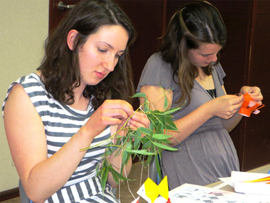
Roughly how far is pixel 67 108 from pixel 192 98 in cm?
71

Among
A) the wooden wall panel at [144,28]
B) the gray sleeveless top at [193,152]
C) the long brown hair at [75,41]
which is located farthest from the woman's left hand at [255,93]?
the wooden wall panel at [144,28]

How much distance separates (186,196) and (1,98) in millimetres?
1759

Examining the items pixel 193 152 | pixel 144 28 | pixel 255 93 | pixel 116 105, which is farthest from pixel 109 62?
pixel 144 28

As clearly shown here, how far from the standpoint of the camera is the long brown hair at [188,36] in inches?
81.4

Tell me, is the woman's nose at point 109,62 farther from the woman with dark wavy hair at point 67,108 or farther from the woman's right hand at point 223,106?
the woman's right hand at point 223,106

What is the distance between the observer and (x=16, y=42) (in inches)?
114

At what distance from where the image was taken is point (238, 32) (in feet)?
11.9

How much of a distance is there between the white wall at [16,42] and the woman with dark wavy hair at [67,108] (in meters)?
1.23

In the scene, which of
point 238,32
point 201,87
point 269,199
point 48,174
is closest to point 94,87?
point 48,174

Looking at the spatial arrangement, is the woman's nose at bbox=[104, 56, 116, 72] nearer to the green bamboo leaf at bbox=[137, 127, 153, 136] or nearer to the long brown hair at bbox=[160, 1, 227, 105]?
the green bamboo leaf at bbox=[137, 127, 153, 136]

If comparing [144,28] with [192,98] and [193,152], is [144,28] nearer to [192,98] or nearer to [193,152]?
[192,98]

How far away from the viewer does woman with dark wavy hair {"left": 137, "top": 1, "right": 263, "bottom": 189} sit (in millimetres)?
2068

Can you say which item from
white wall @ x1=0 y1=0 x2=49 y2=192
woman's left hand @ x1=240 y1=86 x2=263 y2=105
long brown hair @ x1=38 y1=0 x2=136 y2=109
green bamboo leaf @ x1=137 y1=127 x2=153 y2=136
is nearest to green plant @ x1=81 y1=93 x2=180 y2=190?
green bamboo leaf @ x1=137 y1=127 x2=153 y2=136

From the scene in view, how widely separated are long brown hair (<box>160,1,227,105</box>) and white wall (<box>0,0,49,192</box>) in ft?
3.81
